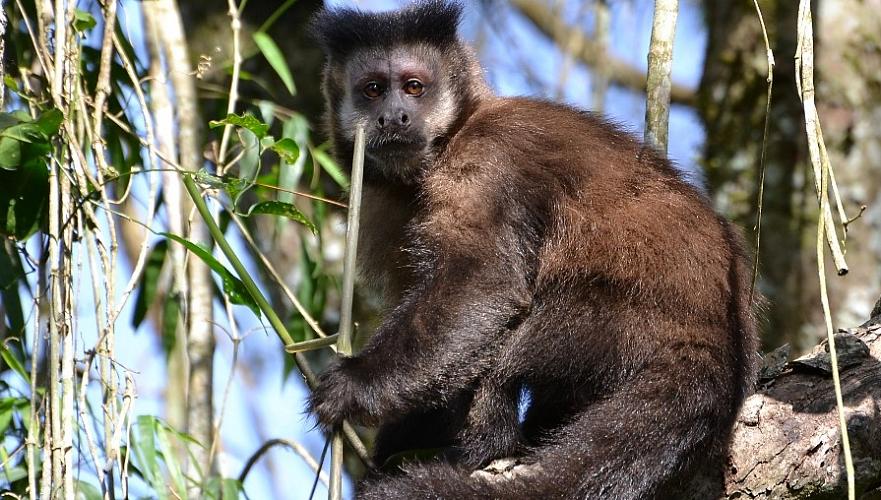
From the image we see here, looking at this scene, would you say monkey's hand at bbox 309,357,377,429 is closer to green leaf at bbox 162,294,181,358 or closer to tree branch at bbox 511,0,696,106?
green leaf at bbox 162,294,181,358

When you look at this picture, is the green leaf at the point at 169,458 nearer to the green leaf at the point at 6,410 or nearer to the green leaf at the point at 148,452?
the green leaf at the point at 148,452

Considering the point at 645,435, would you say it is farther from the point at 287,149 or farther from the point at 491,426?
the point at 287,149

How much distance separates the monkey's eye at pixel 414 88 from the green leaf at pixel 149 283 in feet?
5.99

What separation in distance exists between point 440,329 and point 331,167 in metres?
2.38

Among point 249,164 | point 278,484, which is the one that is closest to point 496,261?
point 249,164

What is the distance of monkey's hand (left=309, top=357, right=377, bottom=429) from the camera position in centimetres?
454

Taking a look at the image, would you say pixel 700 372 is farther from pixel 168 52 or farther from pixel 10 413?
pixel 168 52

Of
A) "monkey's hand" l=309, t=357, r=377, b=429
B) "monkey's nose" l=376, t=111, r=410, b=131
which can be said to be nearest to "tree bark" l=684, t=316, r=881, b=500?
"monkey's hand" l=309, t=357, r=377, b=429

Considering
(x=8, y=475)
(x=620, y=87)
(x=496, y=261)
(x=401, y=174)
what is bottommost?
(x=8, y=475)

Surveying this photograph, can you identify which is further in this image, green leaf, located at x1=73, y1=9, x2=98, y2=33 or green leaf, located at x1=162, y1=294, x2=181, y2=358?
green leaf, located at x1=162, y1=294, x2=181, y2=358

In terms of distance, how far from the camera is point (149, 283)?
643 centimetres

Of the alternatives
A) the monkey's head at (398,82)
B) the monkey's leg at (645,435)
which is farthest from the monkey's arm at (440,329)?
the monkey's head at (398,82)

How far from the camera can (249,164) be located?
19.8ft

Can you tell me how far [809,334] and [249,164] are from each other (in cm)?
470
